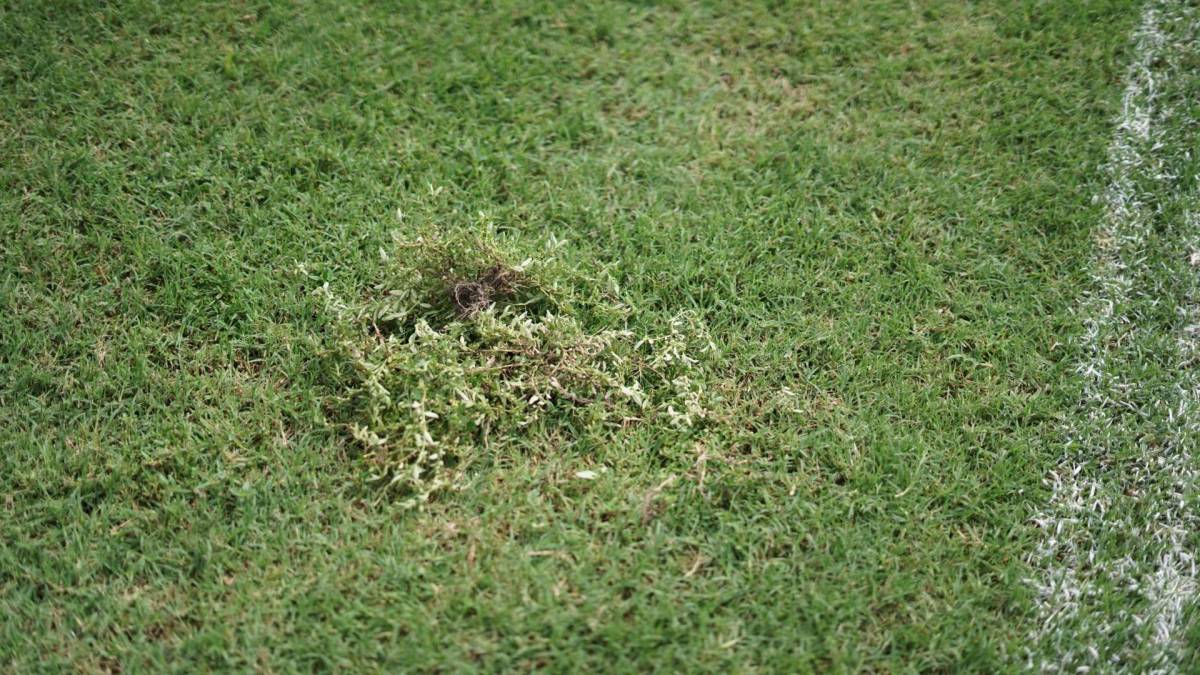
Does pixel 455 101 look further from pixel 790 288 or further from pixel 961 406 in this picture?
pixel 961 406

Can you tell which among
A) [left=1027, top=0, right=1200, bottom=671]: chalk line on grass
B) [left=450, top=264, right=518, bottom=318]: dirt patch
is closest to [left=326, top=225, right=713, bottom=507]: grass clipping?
[left=450, top=264, right=518, bottom=318]: dirt patch

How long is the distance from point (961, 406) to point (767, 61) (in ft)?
5.72

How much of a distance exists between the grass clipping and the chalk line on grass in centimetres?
113

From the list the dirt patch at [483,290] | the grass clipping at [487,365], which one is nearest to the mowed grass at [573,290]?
the grass clipping at [487,365]

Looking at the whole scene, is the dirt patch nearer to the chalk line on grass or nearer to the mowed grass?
the mowed grass

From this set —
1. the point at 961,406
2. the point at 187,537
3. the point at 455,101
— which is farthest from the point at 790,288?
the point at 187,537

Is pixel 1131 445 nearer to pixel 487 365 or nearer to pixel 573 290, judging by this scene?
pixel 573 290

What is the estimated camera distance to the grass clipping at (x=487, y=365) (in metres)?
2.86

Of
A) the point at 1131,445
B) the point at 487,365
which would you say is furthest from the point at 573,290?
the point at 1131,445

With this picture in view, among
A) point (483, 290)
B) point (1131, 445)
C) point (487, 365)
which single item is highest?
point (483, 290)

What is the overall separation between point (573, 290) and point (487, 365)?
0.43 m

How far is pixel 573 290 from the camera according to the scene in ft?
10.6

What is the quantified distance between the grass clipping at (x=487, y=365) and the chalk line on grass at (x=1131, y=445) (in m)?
1.13

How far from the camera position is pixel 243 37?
3969 mm
